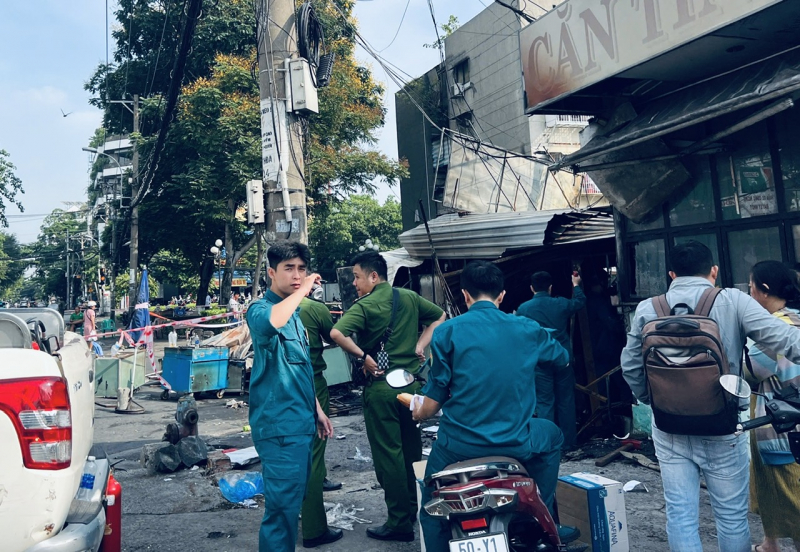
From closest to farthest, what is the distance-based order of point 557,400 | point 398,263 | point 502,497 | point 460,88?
point 502,497
point 557,400
point 398,263
point 460,88

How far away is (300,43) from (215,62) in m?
17.0

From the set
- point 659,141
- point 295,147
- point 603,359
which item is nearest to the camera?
point 659,141

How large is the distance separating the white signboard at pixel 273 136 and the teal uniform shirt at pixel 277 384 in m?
3.05

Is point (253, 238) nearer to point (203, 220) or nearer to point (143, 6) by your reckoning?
point (203, 220)

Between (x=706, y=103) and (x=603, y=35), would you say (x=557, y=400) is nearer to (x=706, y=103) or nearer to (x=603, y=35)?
(x=706, y=103)

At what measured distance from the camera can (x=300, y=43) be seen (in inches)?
258

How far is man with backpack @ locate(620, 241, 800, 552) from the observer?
273 cm

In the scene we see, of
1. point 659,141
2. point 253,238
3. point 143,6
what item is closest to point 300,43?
point 659,141

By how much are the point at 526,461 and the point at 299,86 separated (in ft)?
15.4

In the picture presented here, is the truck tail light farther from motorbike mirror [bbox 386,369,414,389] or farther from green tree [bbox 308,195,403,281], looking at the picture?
green tree [bbox 308,195,403,281]

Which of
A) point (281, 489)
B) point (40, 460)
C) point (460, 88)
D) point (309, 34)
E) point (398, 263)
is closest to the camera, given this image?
point (40, 460)

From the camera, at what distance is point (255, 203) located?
621 centimetres

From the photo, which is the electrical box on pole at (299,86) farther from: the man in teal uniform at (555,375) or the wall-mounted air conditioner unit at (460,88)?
the wall-mounted air conditioner unit at (460,88)

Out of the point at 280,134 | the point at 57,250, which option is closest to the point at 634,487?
the point at 280,134
